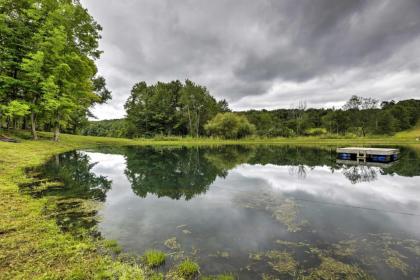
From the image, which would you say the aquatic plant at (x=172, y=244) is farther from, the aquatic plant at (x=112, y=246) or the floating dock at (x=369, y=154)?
the floating dock at (x=369, y=154)

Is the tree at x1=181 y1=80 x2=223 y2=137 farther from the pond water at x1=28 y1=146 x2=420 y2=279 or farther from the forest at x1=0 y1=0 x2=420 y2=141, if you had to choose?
the pond water at x1=28 y1=146 x2=420 y2=279

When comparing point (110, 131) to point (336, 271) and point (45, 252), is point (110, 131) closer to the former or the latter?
point (45, 252)

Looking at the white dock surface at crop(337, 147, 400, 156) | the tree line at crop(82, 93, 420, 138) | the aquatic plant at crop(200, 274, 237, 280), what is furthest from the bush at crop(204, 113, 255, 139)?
the aquatic plant at crop(200, 274, 237, 280)

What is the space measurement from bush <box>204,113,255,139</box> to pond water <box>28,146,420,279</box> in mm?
41404

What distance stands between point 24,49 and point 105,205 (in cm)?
2290

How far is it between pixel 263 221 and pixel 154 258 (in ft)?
11.2

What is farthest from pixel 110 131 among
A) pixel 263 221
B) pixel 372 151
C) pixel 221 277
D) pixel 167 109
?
pixel 221 277

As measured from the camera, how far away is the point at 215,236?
524 cm

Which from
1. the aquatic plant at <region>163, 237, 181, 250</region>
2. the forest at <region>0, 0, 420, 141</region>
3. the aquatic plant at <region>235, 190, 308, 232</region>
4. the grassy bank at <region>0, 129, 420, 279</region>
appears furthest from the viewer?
the forest at <region>0, 0, 420, 141</region>

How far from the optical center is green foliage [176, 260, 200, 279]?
3.68 m

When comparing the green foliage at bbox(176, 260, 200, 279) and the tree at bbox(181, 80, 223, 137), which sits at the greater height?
the tree at bbox(181, 80, 223, 137)

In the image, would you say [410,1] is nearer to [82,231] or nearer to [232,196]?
[232,196]

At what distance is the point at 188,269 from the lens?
3787 mm

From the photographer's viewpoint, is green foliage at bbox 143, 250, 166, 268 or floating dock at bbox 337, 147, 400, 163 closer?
green foliage at bbox 143, 250, 166, 268
